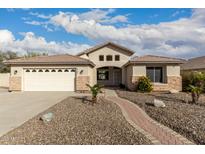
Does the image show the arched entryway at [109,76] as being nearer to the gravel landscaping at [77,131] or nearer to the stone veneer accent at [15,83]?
the stone veneer accent at [15,83]

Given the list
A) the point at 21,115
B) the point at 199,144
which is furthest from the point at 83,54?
the point at 199,144

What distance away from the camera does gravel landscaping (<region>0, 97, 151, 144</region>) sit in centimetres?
660

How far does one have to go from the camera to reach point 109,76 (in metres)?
32.9

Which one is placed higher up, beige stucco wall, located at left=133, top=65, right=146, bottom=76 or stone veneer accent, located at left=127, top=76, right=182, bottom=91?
beige stucco wall, located at left=133, top=65, right=146, bottom=76

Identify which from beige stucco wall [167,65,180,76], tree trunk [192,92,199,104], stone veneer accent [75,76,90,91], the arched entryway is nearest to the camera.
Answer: tree trunk [192,92,199,104]

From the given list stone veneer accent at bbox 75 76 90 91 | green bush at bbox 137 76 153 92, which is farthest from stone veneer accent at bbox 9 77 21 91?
green bush at bbox 137 76 153 92

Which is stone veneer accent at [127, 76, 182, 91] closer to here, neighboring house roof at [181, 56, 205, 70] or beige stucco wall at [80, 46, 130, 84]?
beige stucco wall at [80, 46, 130, 84]

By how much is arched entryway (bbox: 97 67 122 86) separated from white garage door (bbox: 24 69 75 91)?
9884 mm

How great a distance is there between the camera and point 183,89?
24406mm

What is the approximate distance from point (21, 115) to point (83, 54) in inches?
837

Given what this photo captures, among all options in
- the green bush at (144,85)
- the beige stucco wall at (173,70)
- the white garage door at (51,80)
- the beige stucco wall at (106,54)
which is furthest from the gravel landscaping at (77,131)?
the beige stucco wall at (106,54)

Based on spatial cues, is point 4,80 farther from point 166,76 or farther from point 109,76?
point 166,76

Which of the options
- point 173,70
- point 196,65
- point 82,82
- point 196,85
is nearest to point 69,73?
point 82,82
